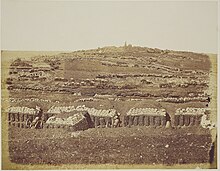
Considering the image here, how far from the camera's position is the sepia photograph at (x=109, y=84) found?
226cm

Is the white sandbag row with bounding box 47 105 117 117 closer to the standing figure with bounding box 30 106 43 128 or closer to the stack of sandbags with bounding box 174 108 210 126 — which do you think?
the standing figure with bounding box 30 106 43 128

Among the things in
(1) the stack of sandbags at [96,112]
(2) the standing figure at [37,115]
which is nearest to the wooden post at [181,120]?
(1) the stack of sandbags at [96,112]

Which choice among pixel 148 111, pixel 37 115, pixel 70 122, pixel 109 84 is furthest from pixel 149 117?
pixel 37 115

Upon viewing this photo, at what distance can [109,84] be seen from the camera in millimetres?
2293

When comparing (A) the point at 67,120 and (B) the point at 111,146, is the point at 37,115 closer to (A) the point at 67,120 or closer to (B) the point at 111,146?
(A) the point at 67,120

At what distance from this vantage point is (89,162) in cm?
228

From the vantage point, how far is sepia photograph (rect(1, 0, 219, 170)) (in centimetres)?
226

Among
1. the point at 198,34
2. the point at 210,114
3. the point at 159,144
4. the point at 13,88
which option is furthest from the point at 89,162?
the point at 198,34

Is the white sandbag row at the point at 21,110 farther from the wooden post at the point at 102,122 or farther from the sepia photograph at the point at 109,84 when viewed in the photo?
the wooden post at the point at 102,122

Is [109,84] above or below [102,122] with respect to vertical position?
above

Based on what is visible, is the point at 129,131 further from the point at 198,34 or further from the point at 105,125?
the point at 198,34

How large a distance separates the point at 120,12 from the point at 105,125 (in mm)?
634

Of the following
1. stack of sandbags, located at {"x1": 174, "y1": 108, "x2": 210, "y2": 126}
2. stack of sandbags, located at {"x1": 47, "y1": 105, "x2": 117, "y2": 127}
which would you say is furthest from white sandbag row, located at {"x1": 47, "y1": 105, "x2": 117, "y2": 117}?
stack of sandbags, located at {"x1": 174, "y1": 108, "x2": 210, "y2": 126}

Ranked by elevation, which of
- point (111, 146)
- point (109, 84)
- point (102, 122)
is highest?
point (109, 84)
